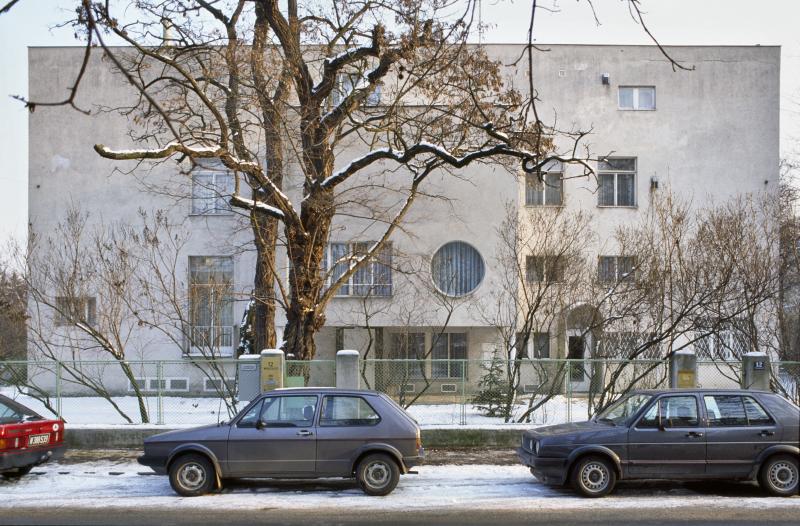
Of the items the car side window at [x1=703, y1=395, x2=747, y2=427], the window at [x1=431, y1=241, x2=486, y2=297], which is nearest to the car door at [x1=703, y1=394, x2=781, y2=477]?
the car side window at [x1=703, y1=395, x2=747, y2=427]

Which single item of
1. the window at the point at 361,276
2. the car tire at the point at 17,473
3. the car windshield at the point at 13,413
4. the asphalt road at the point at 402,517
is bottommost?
the car tire at the point at 17,473

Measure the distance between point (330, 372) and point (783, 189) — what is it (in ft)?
68.1

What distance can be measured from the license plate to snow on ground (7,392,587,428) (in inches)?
148

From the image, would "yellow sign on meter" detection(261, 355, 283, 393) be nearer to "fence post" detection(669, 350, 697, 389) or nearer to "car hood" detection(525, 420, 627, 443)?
"car hood" detection(525, 420, 627, 443)

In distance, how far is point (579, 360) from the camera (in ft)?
52.9

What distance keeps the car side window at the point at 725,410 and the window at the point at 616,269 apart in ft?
26.6

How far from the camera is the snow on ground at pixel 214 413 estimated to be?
16.3 m

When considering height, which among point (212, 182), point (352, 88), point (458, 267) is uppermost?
point (352, 88)

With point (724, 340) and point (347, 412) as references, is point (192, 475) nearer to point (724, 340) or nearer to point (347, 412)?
point (347, 412)

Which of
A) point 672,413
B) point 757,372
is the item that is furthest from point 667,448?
point 757,372

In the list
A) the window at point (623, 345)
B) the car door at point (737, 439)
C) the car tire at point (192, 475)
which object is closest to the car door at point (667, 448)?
the car door at point (737, 439)

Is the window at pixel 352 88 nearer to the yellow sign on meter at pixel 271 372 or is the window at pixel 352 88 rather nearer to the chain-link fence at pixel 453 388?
the yellow sign on meter at pixel 271 372

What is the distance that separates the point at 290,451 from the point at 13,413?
4.55 m

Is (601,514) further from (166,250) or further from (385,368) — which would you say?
(166,250)
